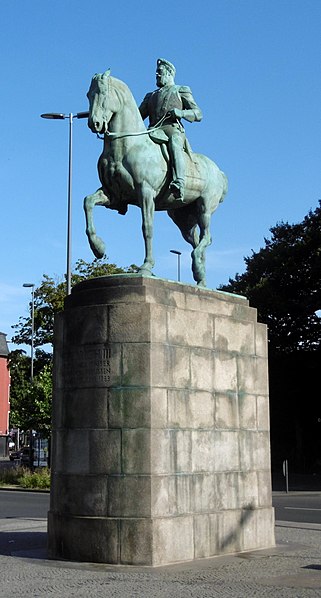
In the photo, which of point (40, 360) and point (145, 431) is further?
point (40, 360)

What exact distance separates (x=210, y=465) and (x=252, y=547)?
1700 millimetres

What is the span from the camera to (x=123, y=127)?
1384 centimetres

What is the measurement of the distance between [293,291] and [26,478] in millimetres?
22389

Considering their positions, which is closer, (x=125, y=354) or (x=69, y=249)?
(x=125, y=354)

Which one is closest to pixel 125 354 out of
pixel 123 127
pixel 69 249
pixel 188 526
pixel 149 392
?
pixel 149 392

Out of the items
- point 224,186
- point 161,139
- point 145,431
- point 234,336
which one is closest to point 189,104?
point 161,139

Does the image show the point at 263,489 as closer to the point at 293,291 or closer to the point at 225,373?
the point at 225,373

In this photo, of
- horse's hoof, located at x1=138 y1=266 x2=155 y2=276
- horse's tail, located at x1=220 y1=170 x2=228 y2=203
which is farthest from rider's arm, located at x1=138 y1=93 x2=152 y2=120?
horse's hoof, located at x1=138 y1=266 x2=155 y2=276

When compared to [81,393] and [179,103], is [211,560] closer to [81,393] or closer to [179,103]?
[81,393]

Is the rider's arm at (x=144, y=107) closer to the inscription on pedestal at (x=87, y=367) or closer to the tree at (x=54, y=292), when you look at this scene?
the inscription on pedestal at (x=87, y=367)

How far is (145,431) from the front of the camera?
12.2 metres

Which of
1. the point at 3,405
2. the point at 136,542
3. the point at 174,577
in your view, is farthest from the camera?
the point at 3,405

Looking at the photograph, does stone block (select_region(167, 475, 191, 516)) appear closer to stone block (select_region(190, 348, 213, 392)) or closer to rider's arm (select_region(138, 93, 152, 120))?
stone block (select_region(190, 348, 213, 392))

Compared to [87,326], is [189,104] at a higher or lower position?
higher
